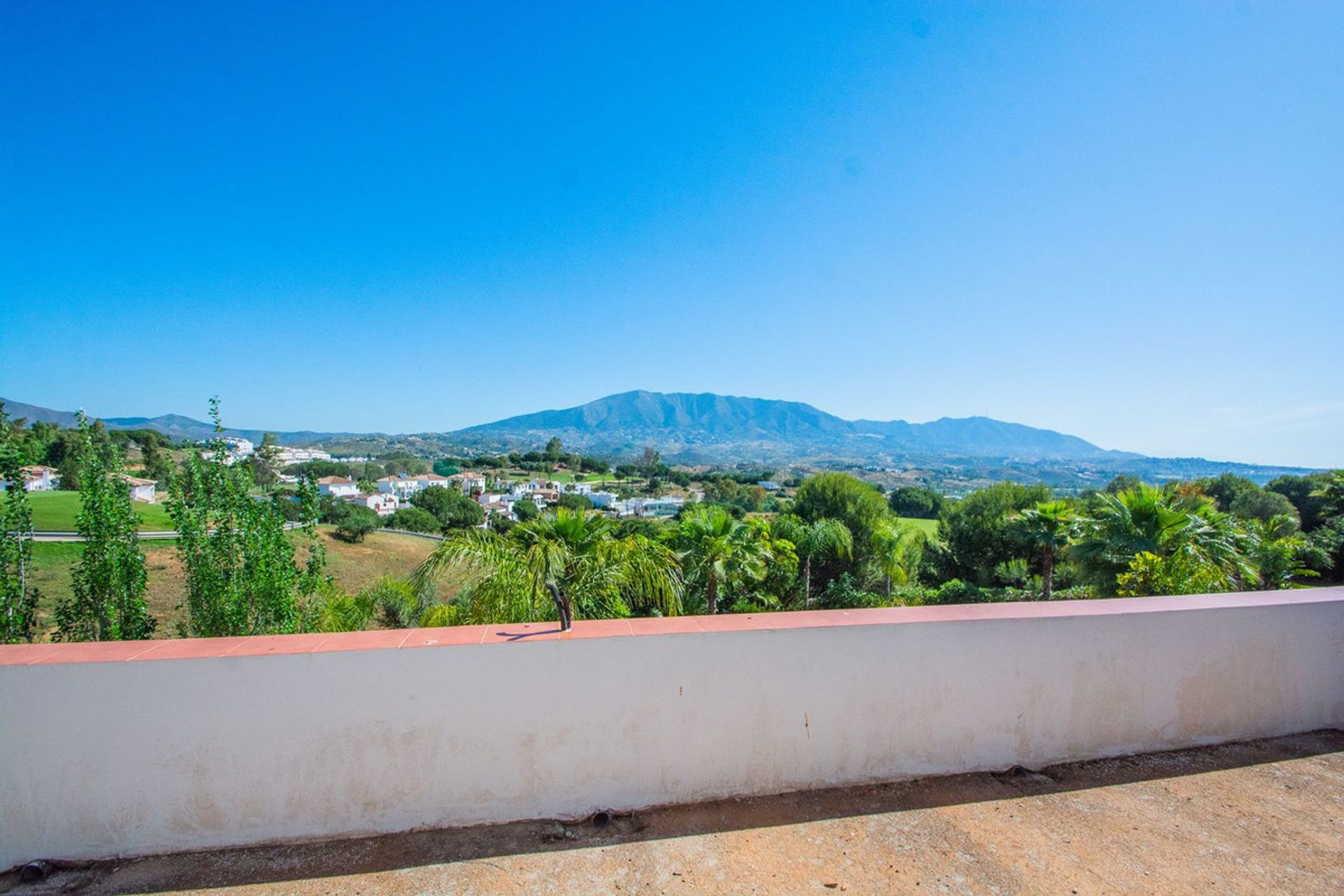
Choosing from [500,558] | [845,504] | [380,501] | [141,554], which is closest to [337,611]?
[141,554]

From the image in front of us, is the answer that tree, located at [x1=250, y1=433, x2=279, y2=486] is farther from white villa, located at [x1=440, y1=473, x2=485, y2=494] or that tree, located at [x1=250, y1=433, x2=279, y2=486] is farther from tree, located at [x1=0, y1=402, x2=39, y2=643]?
white villa, located at [x1=440, y1=473, x2=485, y2=494]

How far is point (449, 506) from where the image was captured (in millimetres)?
47875

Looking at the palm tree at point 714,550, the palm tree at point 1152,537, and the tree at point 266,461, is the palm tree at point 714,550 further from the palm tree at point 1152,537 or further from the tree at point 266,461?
the tree at point 266,461

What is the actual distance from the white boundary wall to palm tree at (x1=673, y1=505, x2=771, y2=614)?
322 inches

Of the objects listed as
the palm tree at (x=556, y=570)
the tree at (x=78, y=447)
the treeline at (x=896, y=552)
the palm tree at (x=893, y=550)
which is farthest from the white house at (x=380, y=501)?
the palm tree at (x=556, y=570)

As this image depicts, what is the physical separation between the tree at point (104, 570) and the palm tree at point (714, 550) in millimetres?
7854

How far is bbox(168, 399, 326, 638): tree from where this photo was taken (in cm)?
345

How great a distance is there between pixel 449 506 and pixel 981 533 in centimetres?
4059

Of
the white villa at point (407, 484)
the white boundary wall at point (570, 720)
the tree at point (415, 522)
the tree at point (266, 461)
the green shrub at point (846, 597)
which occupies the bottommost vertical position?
the tree at point (415, 522)

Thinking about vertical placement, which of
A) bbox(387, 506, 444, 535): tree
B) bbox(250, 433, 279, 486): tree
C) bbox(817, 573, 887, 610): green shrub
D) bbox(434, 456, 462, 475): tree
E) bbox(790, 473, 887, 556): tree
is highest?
bbox(250, 433, 279, 486): tree

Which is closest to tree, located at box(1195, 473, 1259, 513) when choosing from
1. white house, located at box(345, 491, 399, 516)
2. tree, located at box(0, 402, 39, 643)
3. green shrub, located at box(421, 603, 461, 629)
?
green shrub, located at box(421, 603, 461, 629)

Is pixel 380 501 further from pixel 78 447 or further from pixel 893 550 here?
pixel 78 447

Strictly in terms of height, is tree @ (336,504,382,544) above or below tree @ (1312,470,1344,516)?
below

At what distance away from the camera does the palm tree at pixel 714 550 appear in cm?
1059
